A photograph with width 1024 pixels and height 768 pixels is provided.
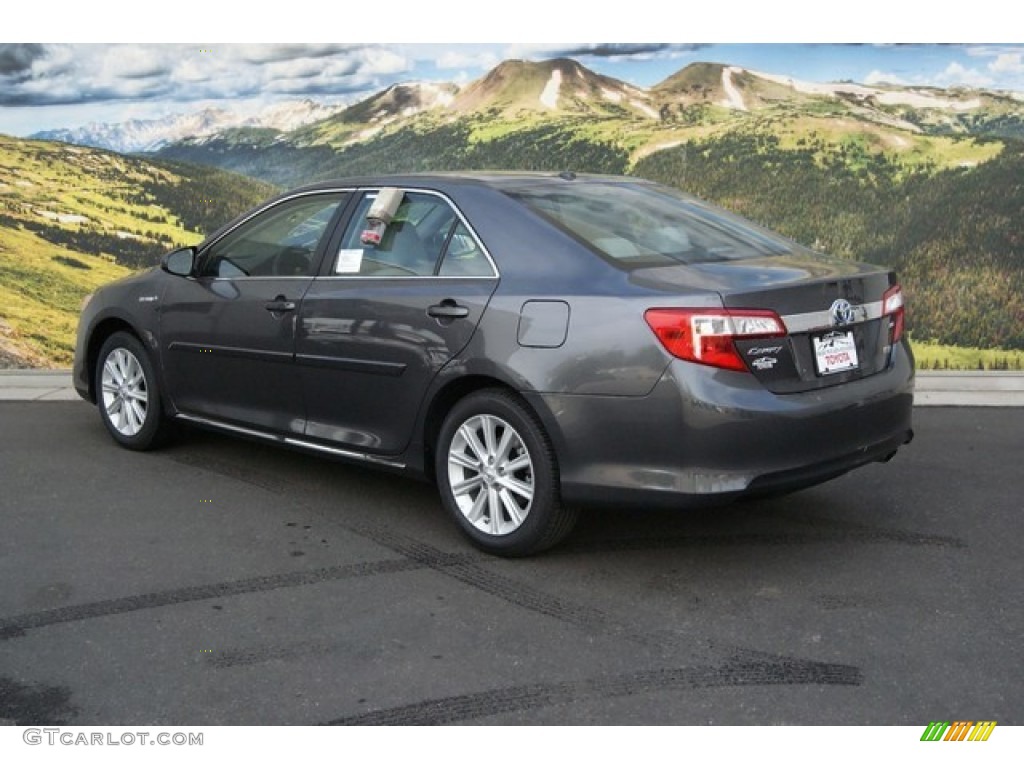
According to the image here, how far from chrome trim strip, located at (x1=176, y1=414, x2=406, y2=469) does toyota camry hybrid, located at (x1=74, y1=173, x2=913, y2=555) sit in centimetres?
1

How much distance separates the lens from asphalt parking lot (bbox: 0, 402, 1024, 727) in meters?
3.57

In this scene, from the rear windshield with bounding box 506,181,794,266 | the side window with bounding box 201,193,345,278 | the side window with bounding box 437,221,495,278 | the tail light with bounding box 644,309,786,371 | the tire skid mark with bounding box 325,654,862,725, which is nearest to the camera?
the tire skid mark with bounding box 325,654,862,725

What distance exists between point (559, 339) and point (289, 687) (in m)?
1.62

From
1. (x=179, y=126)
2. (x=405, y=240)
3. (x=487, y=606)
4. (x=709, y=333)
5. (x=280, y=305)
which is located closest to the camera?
(x=709, y=333)

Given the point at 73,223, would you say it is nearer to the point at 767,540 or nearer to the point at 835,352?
the point at 767,540

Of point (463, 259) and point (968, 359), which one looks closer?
point (463, 259)

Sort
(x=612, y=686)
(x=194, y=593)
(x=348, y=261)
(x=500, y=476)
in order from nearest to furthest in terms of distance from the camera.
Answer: (x=612, y=686), (x=194, y=593), (x=500, y=476), (x=348, y=261)

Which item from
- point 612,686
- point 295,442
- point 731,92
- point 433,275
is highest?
point 731,92

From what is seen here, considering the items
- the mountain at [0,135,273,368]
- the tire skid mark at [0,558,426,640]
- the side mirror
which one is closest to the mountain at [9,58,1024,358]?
the mountain at [0,135,273,368]

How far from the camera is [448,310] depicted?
4.92 meters

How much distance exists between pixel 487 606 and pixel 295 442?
169 centimetres

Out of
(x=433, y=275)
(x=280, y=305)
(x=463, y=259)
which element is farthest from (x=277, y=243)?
(x=463, y=259)

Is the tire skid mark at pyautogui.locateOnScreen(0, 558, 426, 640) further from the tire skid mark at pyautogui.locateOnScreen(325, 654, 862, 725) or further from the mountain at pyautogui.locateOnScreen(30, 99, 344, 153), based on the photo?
the mountain at pyautogui.locateOnScreen(30, 99, 344, 153)

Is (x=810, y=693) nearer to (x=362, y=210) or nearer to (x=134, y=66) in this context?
(x=362, y=210)
